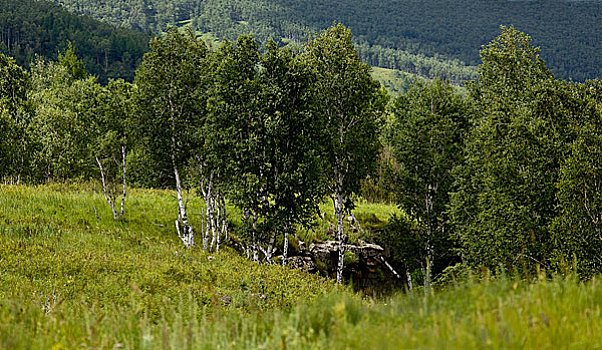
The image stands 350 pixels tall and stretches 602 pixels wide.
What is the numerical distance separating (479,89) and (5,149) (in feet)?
144

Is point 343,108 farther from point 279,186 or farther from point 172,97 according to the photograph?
point 172,97

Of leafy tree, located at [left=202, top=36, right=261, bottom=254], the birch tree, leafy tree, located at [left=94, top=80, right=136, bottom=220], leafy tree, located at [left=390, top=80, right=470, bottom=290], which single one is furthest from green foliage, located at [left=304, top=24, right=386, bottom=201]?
leafy tree, located at [left=94, top=80, right=136, bottom=220]

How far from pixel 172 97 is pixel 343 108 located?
12.4 m

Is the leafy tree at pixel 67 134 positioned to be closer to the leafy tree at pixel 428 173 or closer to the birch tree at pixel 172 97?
the birch tree at pixel 172 97

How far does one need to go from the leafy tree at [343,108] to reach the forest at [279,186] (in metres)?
0.13

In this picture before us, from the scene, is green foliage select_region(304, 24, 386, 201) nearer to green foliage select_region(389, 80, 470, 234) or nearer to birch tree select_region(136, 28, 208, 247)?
green foliage select_region(389, 80, 470, 234)

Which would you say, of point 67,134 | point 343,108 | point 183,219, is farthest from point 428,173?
point 67,134

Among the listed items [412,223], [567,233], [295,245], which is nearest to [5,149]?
[295,245]

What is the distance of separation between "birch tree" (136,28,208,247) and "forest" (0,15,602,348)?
117 mm

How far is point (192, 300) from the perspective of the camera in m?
13.3

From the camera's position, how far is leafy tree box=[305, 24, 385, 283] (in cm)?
3177

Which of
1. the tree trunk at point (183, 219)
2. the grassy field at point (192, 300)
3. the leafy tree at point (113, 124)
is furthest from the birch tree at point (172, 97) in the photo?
the grassy field at point (192, 300)

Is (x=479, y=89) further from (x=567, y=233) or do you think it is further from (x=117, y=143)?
(x=117, y=143)

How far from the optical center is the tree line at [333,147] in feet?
76.7
